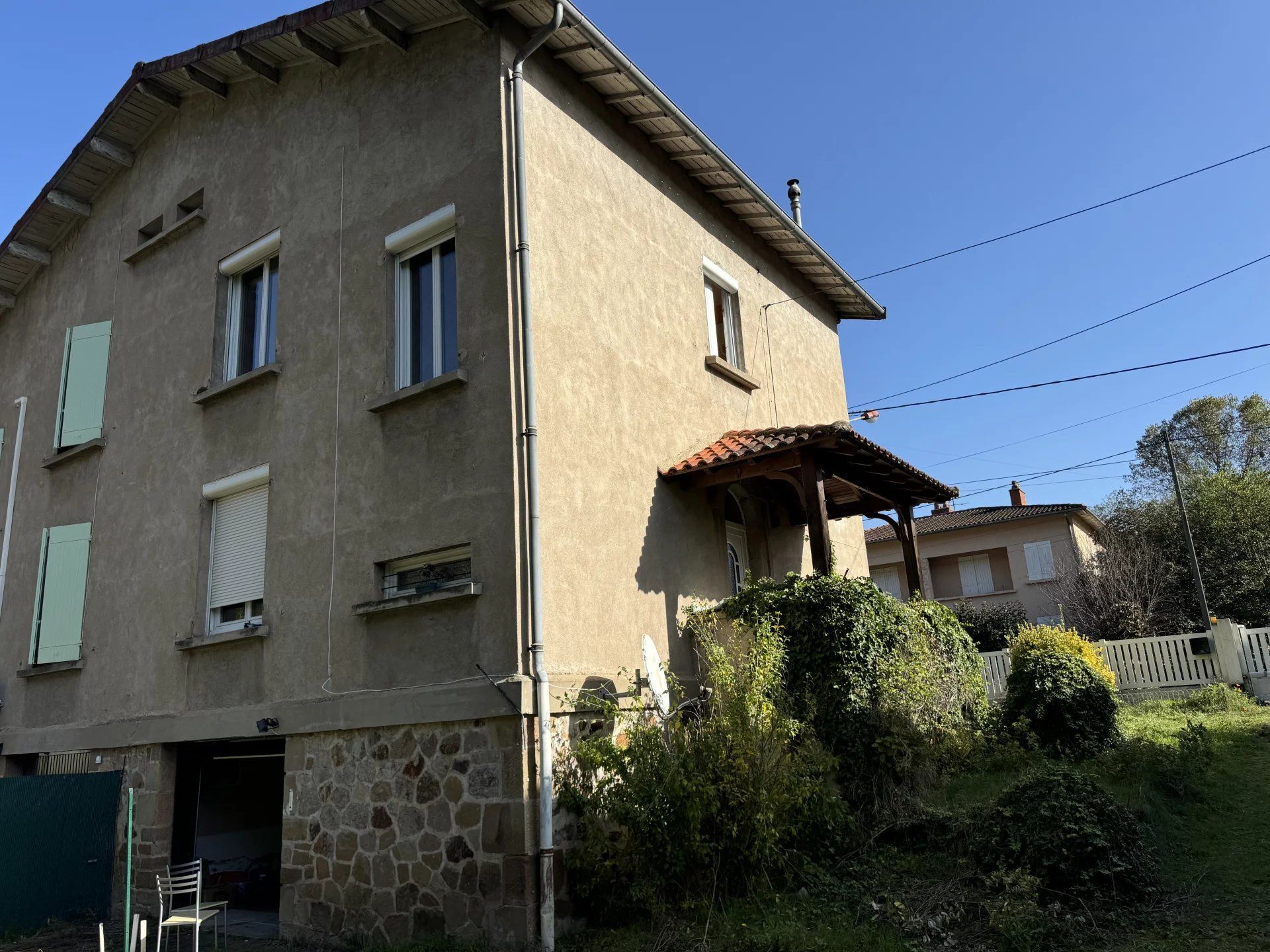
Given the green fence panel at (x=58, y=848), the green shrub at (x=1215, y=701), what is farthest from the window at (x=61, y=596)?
the green shrub at (x=1215, y=701)

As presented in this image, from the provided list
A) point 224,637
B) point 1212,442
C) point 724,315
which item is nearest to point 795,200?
point 724,315

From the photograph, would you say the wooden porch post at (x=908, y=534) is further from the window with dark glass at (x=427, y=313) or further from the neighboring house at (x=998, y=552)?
the neighboring house at (x=998, y=552)

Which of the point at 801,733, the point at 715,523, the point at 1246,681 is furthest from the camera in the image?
the point at 1246,681

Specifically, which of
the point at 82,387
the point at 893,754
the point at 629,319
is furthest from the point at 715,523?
the point at 82,387

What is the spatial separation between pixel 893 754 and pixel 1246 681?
9512mm

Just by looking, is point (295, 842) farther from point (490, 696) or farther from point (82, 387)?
point (82, 387)

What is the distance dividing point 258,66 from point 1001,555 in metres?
26.2

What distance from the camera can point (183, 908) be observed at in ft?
30.7

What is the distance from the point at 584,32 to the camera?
937cm

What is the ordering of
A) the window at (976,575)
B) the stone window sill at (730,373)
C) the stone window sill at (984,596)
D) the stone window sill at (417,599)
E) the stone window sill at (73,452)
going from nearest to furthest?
the stone window sill at (417,599), the stone window sill at (730,373), the stone window sill at (73,452), the stone window sill at (984,596), the window at (976,575)

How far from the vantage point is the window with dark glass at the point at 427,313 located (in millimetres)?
9414

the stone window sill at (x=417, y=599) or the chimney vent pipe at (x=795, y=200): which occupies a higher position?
the chimney vent pipe at (x=795, y=200)

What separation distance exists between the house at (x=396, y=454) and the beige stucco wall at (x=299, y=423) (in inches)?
1.9

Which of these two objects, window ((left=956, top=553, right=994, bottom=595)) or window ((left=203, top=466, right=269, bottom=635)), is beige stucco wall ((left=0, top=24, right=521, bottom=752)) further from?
window ((left=956, top=553, right=994, bottom=595))
